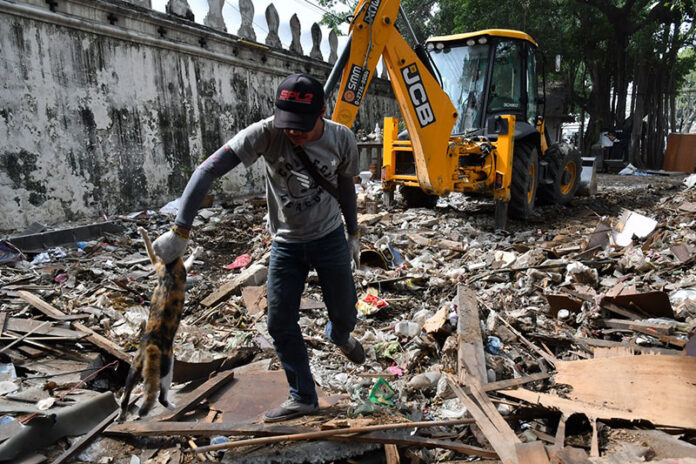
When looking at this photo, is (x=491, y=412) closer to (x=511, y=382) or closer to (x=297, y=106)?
(x=511, y=382)

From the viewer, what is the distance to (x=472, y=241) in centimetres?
658

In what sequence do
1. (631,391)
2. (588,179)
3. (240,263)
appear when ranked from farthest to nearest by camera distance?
(588,179), (240,263), (631,391)

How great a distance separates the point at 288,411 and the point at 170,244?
110 centimetres

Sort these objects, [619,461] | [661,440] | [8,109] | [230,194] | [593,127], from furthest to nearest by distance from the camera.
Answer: [593,127] → [230,194] → [8,109] → [661,440] → [619,461]

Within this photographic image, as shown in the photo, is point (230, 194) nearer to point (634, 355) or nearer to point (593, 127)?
point (634, 355)

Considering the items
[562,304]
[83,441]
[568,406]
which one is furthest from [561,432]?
[83,441]

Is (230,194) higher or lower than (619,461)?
higher

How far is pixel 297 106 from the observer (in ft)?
7.08

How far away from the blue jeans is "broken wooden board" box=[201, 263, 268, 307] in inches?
89.3

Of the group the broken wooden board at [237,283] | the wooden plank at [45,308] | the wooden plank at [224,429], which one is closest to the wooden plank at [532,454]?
the wooden plank at [224,429]

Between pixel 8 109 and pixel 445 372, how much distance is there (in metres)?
6.75

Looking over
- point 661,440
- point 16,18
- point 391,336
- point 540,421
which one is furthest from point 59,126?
point 661,440

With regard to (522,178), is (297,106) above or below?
above

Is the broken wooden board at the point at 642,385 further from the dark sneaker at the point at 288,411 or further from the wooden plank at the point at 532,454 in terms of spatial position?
the dark sneaker at the point at 288,411
